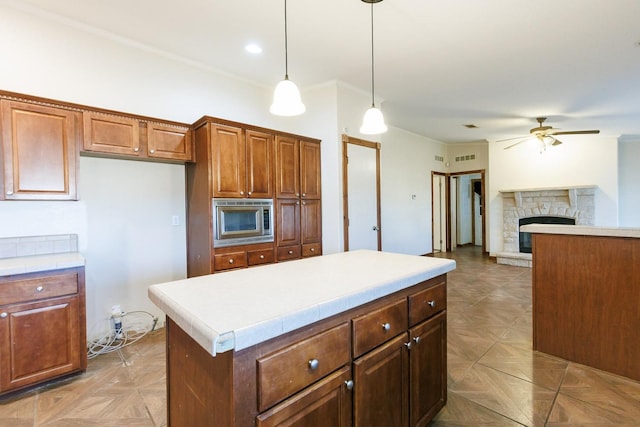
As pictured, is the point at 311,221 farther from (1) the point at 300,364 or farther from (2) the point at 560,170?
(2) the point at 560,170

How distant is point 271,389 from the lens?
3.28ft

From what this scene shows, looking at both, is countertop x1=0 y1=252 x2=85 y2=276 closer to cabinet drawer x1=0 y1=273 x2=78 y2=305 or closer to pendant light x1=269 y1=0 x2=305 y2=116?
cabinet drawer x1=0 y1=273 x2=78 y2=305

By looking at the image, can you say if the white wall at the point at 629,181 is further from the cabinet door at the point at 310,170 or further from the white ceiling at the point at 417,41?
the cabinet door at the point at 310,170

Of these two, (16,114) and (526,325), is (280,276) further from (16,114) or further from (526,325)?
(526,325)

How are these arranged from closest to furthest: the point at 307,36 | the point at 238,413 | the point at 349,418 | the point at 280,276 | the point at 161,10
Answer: the point at 238,413 < the point at 349,418 < the point at 280,276 < the point at 161,10 < the point at 307,36

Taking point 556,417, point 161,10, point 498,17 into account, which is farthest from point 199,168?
point 556,417

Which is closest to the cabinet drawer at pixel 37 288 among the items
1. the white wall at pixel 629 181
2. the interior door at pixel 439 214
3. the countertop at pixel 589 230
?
the countertop at pixel 589 230

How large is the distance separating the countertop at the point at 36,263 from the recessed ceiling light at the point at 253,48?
2.39m

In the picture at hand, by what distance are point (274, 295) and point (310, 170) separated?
2.67m

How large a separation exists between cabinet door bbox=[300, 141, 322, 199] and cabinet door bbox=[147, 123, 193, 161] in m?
1.22

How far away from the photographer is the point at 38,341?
2.21 m

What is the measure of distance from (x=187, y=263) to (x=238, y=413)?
2812mm

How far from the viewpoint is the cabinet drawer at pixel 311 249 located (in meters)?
3.72

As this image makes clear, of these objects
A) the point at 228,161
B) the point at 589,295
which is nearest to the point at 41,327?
the point at 228,161
